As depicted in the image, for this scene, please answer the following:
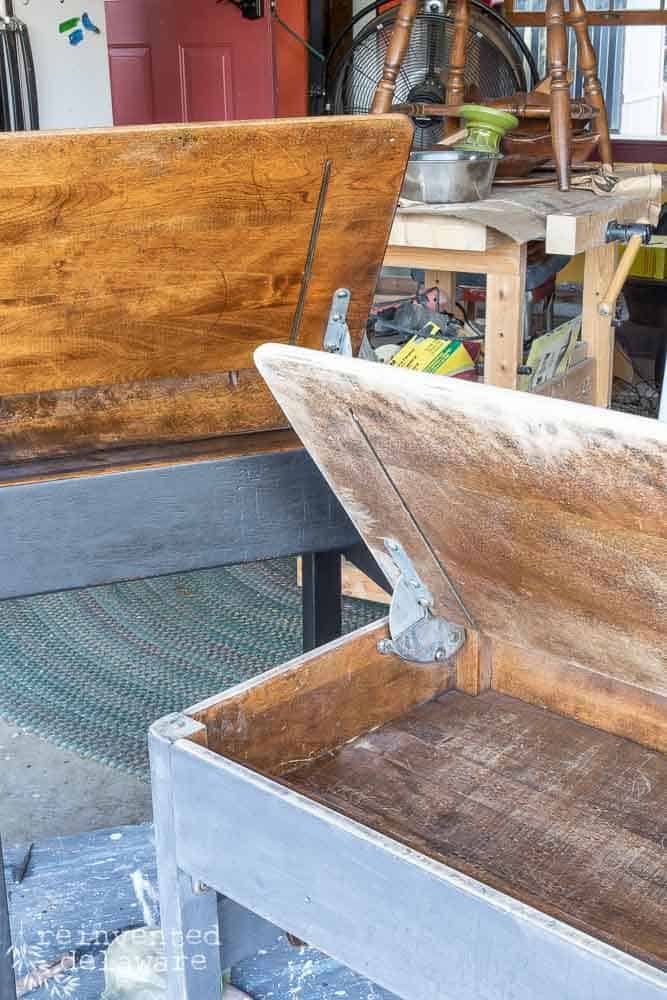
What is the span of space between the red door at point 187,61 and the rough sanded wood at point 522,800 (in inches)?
191

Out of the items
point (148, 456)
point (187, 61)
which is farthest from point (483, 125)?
point (187, 61)

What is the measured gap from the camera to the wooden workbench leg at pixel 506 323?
2.43 m

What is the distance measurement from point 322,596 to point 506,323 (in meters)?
0.86

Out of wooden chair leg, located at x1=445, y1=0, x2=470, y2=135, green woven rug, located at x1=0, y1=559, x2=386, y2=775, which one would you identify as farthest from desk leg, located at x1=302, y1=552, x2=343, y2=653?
wooden chair leg, located at x1=445, y1=0, x2=470, y2=135

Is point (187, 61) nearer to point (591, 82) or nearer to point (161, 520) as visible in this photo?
Answer: point (591, 82)

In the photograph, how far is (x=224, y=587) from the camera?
3.00 m

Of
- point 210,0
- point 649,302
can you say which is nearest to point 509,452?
point 649,302

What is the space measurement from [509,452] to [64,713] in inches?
69.3

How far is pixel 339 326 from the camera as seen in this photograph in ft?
4.85

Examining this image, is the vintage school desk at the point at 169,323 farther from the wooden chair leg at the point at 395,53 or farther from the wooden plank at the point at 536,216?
the wooden chair leg at the point at 395,53

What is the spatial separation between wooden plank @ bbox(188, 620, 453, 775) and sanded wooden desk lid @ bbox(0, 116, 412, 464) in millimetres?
399

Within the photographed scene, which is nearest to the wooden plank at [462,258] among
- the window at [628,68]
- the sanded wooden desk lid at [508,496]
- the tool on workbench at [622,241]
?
the tool on workbench at [622,241]

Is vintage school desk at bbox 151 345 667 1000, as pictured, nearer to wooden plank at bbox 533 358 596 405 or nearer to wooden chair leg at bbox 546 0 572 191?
wooden plank at bbox 533 358 596 405

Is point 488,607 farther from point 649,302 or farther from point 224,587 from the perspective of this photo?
point 649,302
